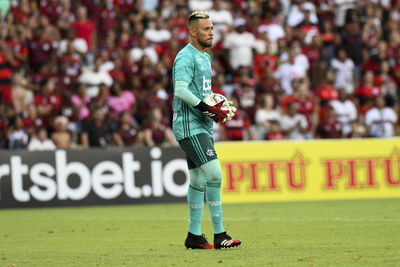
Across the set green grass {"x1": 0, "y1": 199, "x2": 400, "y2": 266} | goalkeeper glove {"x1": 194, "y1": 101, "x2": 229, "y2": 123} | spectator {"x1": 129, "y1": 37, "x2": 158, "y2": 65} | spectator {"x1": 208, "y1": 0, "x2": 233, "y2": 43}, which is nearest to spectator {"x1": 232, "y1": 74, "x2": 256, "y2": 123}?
spectator {"x1": 208, "y1": 0, "x2": 233, "y2": 43}

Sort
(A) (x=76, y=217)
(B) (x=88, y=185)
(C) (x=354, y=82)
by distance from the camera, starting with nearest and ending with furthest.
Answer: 1. (A) (x=76, y=217)
2. (B) (x=88, y=185)
3. (C) (x=354, y=82)

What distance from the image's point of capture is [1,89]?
59.8 feet

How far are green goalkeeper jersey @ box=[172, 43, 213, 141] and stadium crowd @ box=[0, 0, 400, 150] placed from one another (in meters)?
9.32

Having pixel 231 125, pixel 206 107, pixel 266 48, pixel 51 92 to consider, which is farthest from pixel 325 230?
pixel 266 48

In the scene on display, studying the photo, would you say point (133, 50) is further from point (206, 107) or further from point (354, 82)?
point (206, 107)

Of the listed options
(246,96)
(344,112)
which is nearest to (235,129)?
(246,96)

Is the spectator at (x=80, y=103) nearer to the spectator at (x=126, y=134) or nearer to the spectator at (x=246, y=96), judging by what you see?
the spectator at (x=126, y=134)

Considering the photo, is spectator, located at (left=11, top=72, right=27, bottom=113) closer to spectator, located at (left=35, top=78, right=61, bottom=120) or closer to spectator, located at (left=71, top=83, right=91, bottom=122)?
spectator, located at (left=35, top=78, right=61, bottom=120)

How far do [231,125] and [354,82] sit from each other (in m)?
4.56

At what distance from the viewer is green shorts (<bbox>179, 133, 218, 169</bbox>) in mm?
8062

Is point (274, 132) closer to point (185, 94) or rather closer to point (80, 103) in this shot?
point (80, 103)

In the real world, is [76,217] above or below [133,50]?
below

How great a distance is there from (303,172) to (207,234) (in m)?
6.53

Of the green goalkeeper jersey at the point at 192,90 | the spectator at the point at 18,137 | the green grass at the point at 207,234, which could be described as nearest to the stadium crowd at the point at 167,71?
the spectator at the point at 18,137
